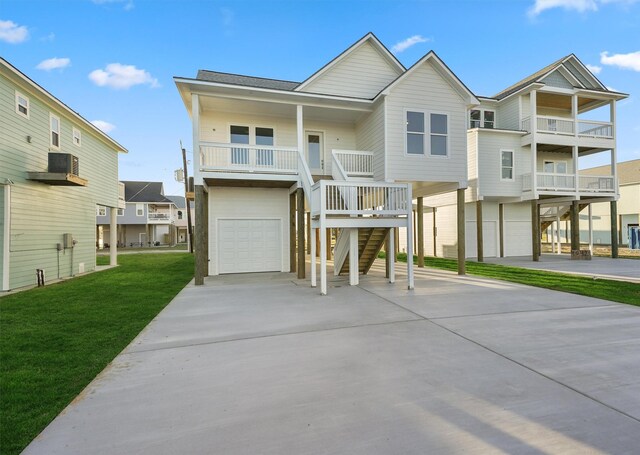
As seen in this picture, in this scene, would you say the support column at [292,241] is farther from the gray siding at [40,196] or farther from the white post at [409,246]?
the gray siding at [40,196]

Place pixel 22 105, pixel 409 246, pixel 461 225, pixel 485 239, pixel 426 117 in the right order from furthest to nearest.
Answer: pixel 485 239, pixel 461 225, pixel 426 117, pixel 22 105, pixel 409 246

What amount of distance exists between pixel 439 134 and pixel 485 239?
1001 centimetres

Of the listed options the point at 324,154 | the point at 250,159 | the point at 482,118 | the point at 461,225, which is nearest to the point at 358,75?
the point at 324,154

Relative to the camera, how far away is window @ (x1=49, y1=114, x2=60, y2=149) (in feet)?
36.7

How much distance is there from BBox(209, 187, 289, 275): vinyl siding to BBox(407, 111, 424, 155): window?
16.8 ft

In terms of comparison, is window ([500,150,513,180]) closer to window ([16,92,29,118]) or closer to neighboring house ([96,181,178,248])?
window ([16,92,29,118])

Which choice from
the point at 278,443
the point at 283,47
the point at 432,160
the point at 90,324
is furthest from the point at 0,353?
the point at 283,47

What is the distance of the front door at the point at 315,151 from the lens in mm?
12812

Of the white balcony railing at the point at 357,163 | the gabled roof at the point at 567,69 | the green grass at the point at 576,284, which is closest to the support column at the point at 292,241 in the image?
the white balcony railing at the point at 357,163

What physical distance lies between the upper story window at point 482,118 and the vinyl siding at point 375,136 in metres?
8.69

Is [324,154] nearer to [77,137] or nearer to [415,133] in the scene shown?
[415,133]

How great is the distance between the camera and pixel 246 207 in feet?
40.6

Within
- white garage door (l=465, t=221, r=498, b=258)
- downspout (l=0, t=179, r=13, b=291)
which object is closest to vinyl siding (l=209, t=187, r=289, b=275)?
downspout (l=0, t=179, r=13, b=291)

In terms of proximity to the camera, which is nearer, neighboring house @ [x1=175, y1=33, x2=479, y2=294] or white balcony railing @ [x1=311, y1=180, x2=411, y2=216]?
white balcony railing @ [x1=311, y1=180, x2=411, y2=216]
